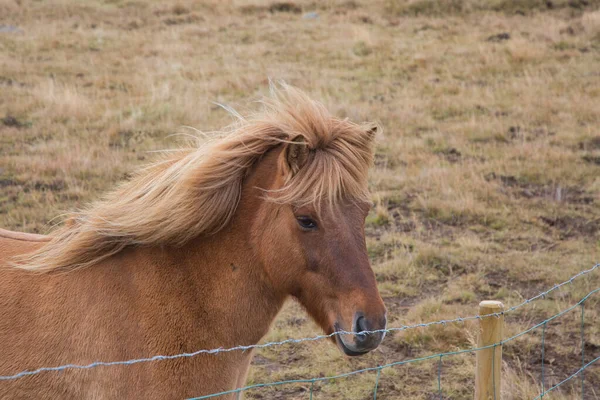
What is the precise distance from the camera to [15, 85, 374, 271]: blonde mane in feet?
10.5

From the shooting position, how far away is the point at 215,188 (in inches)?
130

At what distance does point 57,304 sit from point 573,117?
10.3 metres

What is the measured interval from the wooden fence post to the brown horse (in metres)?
0.85

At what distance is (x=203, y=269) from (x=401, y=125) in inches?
335

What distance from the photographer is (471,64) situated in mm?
14594

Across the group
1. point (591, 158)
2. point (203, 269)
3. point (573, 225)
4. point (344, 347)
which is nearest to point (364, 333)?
point (344, 347)

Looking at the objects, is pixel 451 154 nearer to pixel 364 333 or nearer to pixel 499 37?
pixel 499 37

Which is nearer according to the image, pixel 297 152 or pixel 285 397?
pixel 297 152

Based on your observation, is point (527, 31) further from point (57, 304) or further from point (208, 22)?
point (57, 304)

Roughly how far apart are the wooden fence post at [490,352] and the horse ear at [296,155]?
123 cm

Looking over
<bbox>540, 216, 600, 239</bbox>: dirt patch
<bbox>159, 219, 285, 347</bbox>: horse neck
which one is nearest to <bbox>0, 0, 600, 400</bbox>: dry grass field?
<bbox>540, 216, 600, 239</bbox>: dirt patch

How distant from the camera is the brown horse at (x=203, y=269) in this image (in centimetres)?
304

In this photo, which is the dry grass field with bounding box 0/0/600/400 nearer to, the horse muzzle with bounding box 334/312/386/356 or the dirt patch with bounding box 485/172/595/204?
the dirt patch with bounding box 485/172/595/204

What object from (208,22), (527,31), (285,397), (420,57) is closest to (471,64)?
(420,57)
